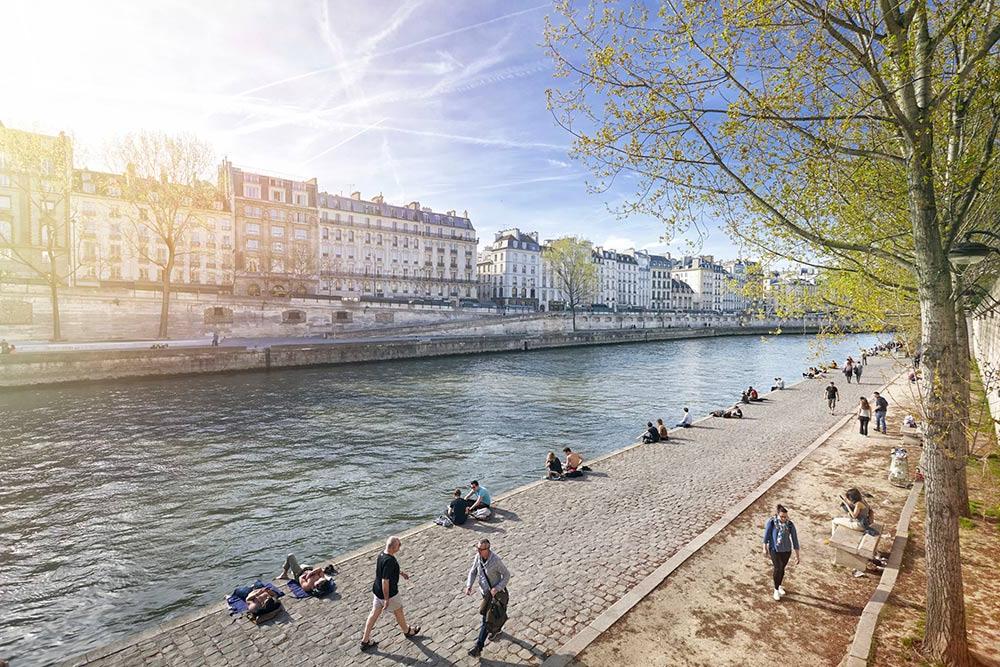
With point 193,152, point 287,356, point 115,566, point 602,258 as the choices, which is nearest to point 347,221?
point 193,152

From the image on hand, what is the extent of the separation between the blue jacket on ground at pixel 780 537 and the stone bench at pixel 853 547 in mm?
1472

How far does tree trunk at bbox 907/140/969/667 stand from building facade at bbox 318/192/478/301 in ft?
234

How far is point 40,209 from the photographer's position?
36344 millimetres

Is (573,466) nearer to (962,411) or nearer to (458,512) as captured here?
(458,512)

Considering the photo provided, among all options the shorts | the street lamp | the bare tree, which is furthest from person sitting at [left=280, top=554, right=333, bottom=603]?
the bare tree

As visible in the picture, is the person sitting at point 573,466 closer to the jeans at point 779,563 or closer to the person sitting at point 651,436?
the person sitting at point 651,436

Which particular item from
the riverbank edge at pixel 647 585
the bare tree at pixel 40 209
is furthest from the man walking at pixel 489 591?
the bare tree at pixel 40 209

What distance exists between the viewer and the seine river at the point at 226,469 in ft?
32.9

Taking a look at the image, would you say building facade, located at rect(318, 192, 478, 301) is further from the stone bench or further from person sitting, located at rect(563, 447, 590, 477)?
the stone bench

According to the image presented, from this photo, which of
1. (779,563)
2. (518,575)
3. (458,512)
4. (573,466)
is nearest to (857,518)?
(779,563)

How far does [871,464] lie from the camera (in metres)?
15.5

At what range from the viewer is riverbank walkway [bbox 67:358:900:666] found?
6.95 m

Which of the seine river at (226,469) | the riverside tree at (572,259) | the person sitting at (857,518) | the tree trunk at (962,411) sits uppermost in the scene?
the riverside tree at (572,259)

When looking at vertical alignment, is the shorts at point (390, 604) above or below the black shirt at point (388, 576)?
below
